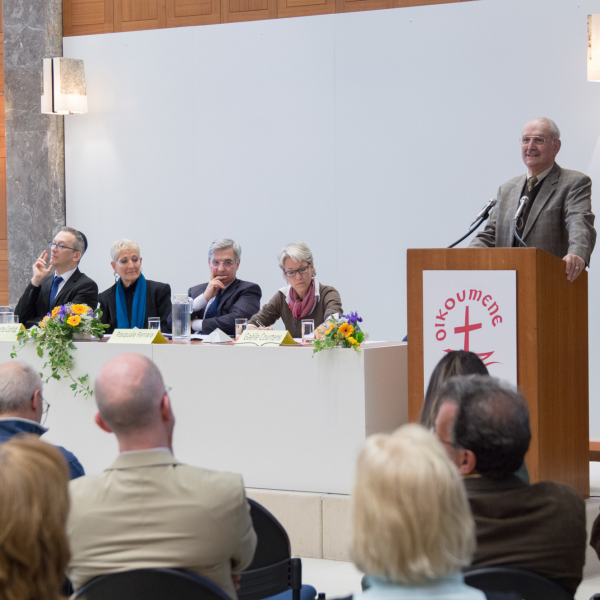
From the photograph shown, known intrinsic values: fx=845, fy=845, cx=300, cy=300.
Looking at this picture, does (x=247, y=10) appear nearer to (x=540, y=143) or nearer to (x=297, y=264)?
(x=297, y=264)

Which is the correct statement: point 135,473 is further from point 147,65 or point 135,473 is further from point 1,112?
point 1,112

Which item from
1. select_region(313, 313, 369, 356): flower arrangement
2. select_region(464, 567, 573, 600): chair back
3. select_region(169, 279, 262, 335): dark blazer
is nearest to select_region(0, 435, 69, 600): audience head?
select_region(464, 567, 573, 600): chair back

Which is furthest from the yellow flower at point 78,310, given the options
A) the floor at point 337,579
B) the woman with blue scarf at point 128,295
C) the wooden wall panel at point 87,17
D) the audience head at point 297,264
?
the wooden wall panel at point 87,17

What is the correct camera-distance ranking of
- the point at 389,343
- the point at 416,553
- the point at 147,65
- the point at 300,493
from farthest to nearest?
the point at 147,65 → the point at 389,343 → the point at 300,493 → the point at 416,553

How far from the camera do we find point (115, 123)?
6738 mm

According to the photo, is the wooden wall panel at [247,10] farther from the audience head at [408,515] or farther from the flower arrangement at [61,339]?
the audience head at [408,515]

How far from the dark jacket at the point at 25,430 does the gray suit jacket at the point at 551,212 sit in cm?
195

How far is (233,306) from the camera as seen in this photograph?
473 cm

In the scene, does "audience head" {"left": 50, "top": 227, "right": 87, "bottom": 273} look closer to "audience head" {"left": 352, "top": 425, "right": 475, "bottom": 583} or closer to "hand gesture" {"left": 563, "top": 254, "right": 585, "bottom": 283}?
"hand gesture" {"left": 563, "top": 254, "right": 585, "bottom": 283}

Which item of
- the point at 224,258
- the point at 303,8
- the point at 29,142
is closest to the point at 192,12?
the point at 303,8

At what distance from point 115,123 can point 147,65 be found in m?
0.53

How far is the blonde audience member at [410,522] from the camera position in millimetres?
1204

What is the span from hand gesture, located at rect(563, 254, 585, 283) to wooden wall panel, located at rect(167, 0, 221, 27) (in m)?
4.11

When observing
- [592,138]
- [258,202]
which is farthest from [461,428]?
[258,202]
